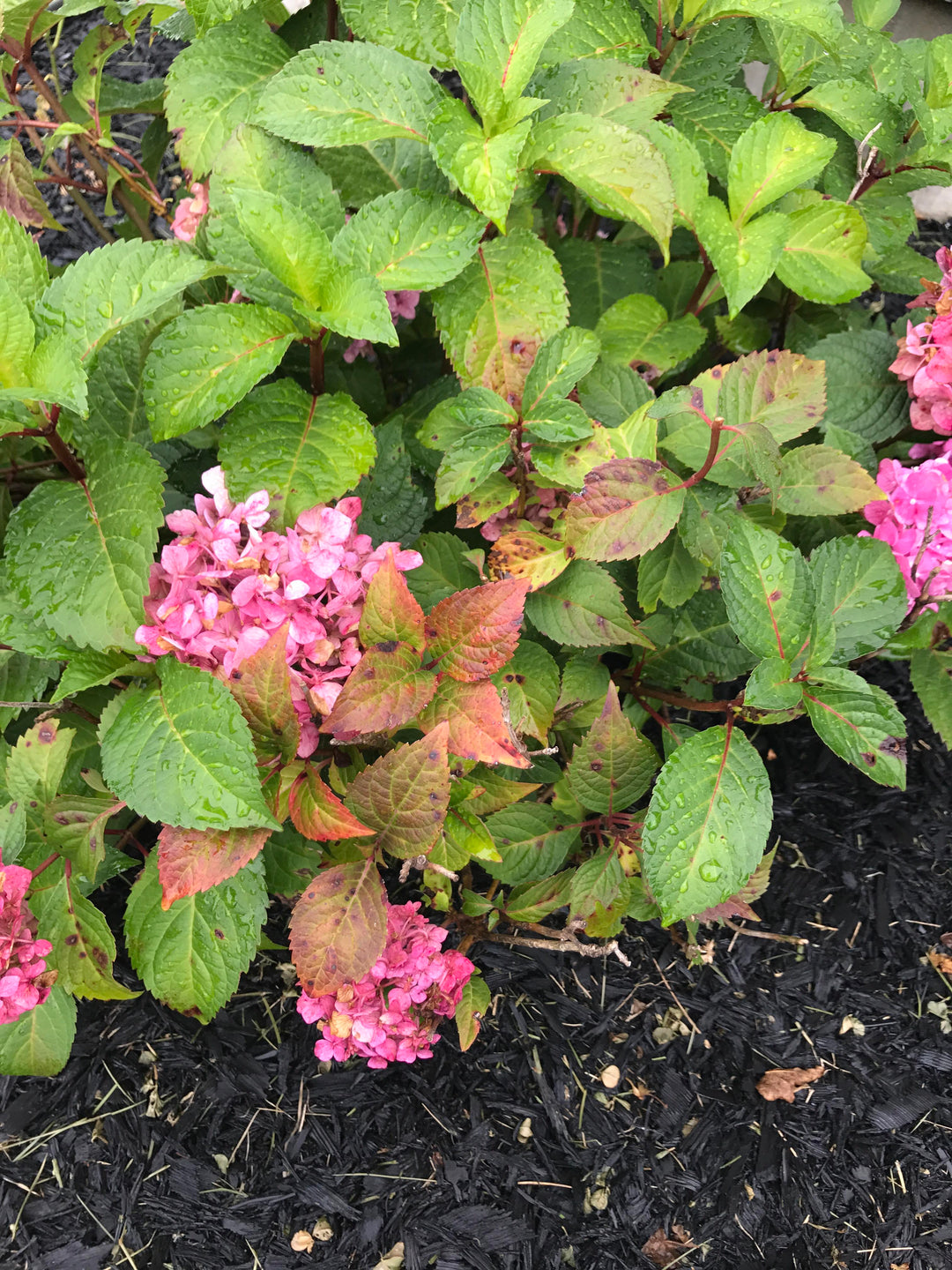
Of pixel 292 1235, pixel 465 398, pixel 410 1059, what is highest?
pixel 465 398

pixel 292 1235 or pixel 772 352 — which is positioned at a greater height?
pixel 772 352

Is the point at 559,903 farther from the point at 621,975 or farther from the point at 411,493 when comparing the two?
the point at 411,493

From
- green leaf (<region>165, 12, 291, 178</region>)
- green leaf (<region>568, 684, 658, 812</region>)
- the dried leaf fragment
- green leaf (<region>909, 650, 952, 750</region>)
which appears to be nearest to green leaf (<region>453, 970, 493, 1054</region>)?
green leaf (<region>568, 684, 658, 812</region>)

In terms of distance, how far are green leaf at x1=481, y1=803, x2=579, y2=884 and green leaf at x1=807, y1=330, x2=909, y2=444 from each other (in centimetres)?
92

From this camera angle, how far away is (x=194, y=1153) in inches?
64.6

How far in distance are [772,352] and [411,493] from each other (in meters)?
0.59

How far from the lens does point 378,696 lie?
113 centimetres

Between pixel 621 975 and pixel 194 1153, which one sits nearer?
pixel 194 1153

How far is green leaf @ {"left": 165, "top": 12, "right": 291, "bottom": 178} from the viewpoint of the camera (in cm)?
148

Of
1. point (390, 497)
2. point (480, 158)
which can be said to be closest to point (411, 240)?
point (480, 158)

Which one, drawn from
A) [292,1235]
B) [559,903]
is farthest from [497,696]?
[292,1235]

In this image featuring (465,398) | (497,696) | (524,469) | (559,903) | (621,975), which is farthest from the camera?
(621,975)

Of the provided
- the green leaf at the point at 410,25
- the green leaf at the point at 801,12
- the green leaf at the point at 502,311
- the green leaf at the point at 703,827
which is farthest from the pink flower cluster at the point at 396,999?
the green leaf at the point at 801,12

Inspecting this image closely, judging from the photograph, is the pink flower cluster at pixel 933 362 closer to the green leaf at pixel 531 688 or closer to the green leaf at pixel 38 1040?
the green leaf at pixel 531 688
